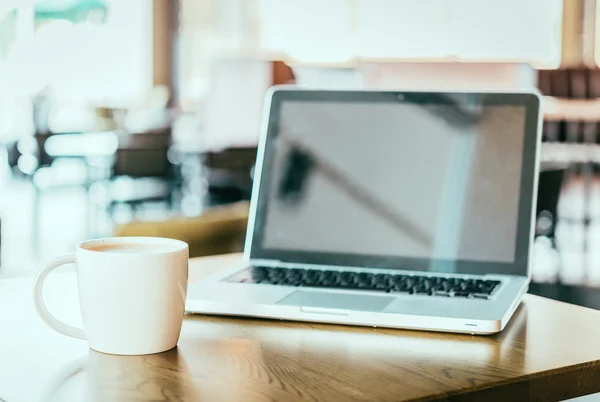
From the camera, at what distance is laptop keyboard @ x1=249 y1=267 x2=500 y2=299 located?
0.91 m

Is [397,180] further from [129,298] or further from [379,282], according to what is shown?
[129,298]

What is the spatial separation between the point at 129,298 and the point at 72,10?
8.25 meters

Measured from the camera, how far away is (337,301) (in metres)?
0.87

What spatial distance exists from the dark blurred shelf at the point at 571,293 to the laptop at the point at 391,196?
1.86 meters

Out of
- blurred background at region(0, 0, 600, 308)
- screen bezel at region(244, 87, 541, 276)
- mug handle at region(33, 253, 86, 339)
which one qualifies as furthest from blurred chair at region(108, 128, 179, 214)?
mug handle at region(33, 253, 86, 339)

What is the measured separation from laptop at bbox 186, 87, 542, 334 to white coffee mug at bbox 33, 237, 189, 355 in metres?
0.18

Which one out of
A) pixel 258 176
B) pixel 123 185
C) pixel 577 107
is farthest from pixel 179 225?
pixel 577 107

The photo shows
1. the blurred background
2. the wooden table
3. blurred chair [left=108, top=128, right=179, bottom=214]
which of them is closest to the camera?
the wooden table

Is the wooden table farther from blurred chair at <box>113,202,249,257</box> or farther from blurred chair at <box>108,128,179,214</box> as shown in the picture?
blurred chair at <box>108,128,179,214</box>

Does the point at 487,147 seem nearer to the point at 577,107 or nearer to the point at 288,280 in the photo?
the point at 288,280

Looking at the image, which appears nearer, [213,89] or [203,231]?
[203,231]

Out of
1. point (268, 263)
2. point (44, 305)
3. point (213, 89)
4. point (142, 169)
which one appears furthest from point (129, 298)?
point (213, 89)

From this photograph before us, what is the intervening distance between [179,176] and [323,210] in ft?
14.2

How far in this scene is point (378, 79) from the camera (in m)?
2.33
